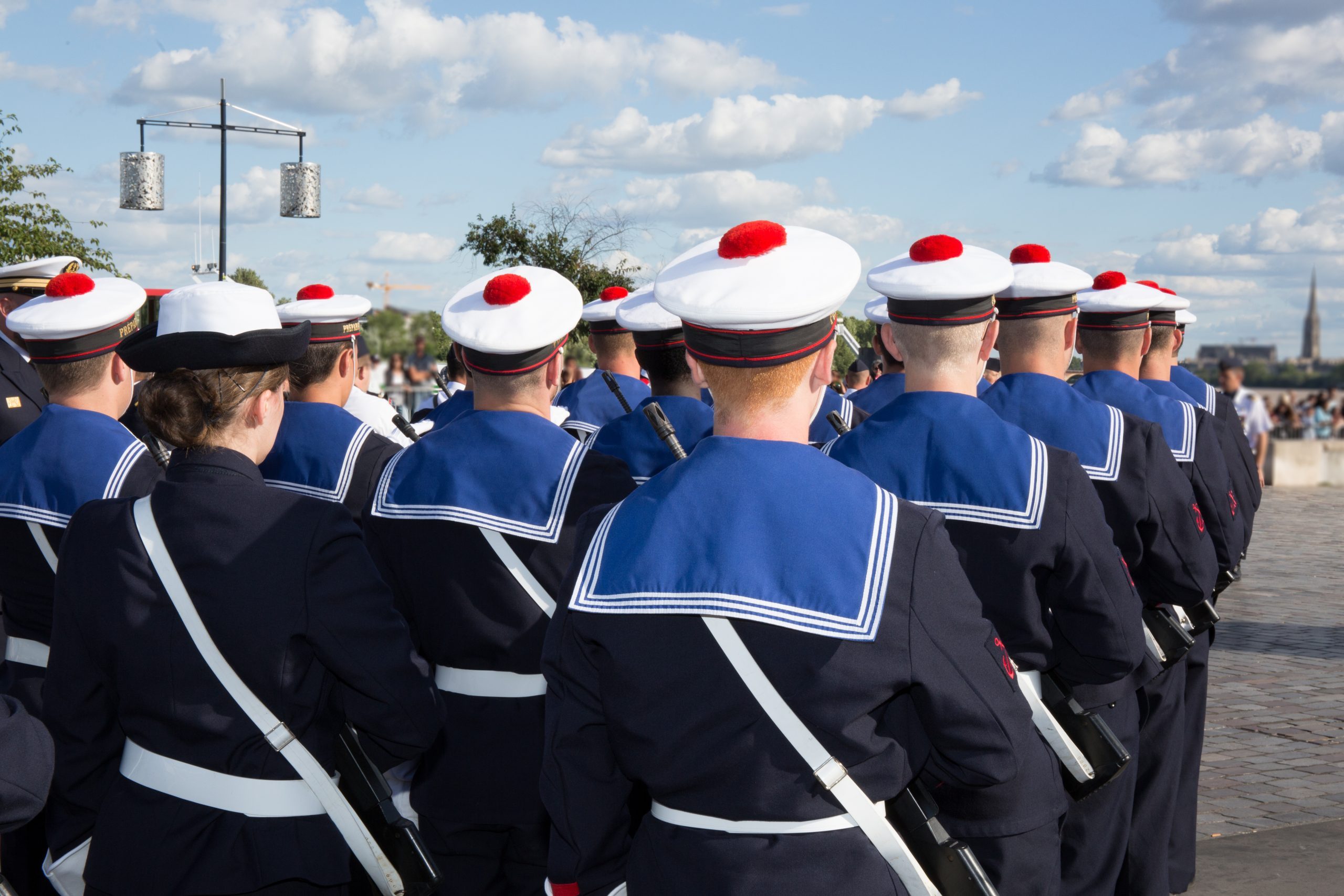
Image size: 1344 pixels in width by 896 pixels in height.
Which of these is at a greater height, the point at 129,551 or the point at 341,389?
the point at 129,551

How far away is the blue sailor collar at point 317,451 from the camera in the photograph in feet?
13.9

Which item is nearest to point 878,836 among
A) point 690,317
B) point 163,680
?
point 690,317

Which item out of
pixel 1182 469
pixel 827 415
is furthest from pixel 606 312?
pixel 1182 469

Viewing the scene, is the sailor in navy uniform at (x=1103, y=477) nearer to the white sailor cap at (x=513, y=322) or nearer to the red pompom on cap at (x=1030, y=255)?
the red pompom on cap at (x=1030, y=255)

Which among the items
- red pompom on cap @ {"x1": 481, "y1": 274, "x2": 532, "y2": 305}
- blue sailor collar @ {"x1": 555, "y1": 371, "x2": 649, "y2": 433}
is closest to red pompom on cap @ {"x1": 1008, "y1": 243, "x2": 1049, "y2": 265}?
red pompom on cap @ {"x1": 481, "y1": 274, "x2": 532, "y2": 305}

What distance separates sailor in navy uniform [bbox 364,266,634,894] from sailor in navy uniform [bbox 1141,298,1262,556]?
3.37 metres

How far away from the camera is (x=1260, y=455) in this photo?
21.6 metres

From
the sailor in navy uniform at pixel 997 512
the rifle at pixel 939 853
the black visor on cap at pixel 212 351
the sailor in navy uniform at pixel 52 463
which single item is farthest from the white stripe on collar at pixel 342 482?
the rifle at pixel 939 853

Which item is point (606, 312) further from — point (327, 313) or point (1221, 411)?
point (1221, 411)

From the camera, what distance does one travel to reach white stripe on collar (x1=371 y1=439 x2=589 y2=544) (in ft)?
11.1

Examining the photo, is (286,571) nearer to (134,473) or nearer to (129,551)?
(129,551)

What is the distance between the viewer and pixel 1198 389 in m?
7.46

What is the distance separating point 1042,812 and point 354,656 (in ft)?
5.13

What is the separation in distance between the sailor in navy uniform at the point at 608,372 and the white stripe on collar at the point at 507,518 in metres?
3.51
